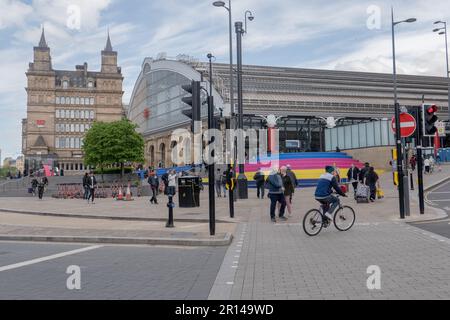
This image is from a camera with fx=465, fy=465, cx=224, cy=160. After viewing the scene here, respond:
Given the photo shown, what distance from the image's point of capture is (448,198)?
72.2 feet

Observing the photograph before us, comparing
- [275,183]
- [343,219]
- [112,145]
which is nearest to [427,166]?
[275,183]

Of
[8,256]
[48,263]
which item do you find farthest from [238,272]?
[8,256]

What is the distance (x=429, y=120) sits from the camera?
50.0ft

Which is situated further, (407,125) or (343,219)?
(407,125)

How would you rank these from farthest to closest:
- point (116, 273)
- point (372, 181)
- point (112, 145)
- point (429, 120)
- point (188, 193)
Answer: point (112, 145) < point (188, 193) < point (372, 181) < point (429, 120) < point (116, 273)

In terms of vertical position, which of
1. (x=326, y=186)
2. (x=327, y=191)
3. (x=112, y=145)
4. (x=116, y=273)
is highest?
(x=112, y=145)

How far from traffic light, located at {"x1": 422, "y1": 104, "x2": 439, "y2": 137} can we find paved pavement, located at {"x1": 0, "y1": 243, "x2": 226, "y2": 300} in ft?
28.7

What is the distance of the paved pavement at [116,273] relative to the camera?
6.34 meters

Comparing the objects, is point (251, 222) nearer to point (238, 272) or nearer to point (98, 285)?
point (238, 272)

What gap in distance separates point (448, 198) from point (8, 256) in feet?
63.9

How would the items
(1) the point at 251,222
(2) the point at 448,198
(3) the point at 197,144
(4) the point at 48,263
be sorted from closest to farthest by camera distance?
(4) the point at 48,263 → (1) the point at 251,222 → (2) the point at 448,198 → (3) the point at 197,144

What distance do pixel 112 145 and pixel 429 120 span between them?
43.1m

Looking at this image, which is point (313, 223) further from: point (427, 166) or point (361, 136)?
point (361, 136)

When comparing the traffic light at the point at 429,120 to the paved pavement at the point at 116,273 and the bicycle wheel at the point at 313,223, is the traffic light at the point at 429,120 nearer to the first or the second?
the bicycle wheel at the point at 313,223
